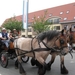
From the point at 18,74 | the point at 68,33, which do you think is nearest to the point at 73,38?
the point at 68,33

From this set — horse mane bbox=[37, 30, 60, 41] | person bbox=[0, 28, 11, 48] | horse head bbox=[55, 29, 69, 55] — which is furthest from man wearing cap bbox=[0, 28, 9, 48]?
horse head bbox=[55, 29, 69, 55]

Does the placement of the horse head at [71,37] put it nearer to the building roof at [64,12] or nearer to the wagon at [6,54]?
the wagon at [6,54]

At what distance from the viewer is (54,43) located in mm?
4988

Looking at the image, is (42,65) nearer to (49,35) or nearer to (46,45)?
(46,45)

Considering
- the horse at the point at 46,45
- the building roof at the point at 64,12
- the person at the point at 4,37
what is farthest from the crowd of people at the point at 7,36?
the building roof at the point at 64,12

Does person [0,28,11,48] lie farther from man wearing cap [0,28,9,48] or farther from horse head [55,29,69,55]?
horse head [55,29,69,55]

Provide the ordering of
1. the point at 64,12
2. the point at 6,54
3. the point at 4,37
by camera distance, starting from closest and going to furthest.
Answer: the point at 6,54 < the point at 4,37 < the point at 64,12

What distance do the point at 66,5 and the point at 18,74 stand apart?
40978mm

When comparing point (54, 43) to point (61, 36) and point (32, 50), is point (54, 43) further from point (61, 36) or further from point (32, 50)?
point (32, 50)

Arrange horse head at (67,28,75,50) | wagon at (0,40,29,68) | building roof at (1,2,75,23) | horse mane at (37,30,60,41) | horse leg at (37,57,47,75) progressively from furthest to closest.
A: building roof at (1,2,75,23) < wagon at (0,40,29,68) < horse head at (67,28,75,50) < horse mane at (37,30,60,41) < horse leg at (37,57,47,75)

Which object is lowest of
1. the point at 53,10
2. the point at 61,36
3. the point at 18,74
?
the point at 18,74

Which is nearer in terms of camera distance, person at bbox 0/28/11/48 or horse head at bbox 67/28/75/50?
horse head at bbox 67/28/75/50

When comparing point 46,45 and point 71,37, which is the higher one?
point 71,37

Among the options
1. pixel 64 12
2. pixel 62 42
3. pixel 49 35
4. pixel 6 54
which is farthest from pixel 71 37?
pixel 64 12
